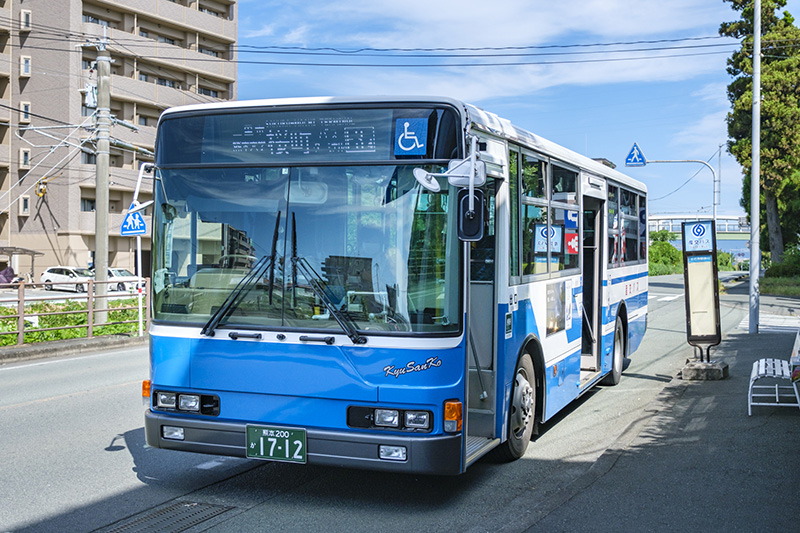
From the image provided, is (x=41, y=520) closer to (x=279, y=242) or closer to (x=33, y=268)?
(x=279, y=242)

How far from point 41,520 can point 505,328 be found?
3.68 meters

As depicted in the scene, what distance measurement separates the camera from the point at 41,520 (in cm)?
584

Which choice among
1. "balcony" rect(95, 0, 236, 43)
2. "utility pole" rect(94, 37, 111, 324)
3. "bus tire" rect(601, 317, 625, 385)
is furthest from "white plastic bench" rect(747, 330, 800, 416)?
"balcony" rect(95, 0, 236, 43)

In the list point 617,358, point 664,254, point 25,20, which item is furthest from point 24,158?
point 664,254

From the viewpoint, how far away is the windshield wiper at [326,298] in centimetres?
573

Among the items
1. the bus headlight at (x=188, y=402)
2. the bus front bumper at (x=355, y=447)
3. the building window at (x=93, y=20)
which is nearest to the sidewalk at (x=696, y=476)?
the bus front bumper at (x=355, y=447)

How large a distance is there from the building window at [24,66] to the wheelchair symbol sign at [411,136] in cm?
5193

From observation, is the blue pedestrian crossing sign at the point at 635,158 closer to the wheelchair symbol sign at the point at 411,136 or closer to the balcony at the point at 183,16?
the wheelchair symbol sign at the point at 411,136

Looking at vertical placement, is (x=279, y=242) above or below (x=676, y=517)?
above

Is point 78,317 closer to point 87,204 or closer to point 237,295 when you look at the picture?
point 237,295

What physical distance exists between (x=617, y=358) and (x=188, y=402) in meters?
7.61

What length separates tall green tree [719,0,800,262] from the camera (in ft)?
124

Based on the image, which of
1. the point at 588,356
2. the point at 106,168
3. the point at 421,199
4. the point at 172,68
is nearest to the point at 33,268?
the point at 172,68

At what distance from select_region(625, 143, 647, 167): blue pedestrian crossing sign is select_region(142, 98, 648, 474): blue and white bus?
95.1ft
